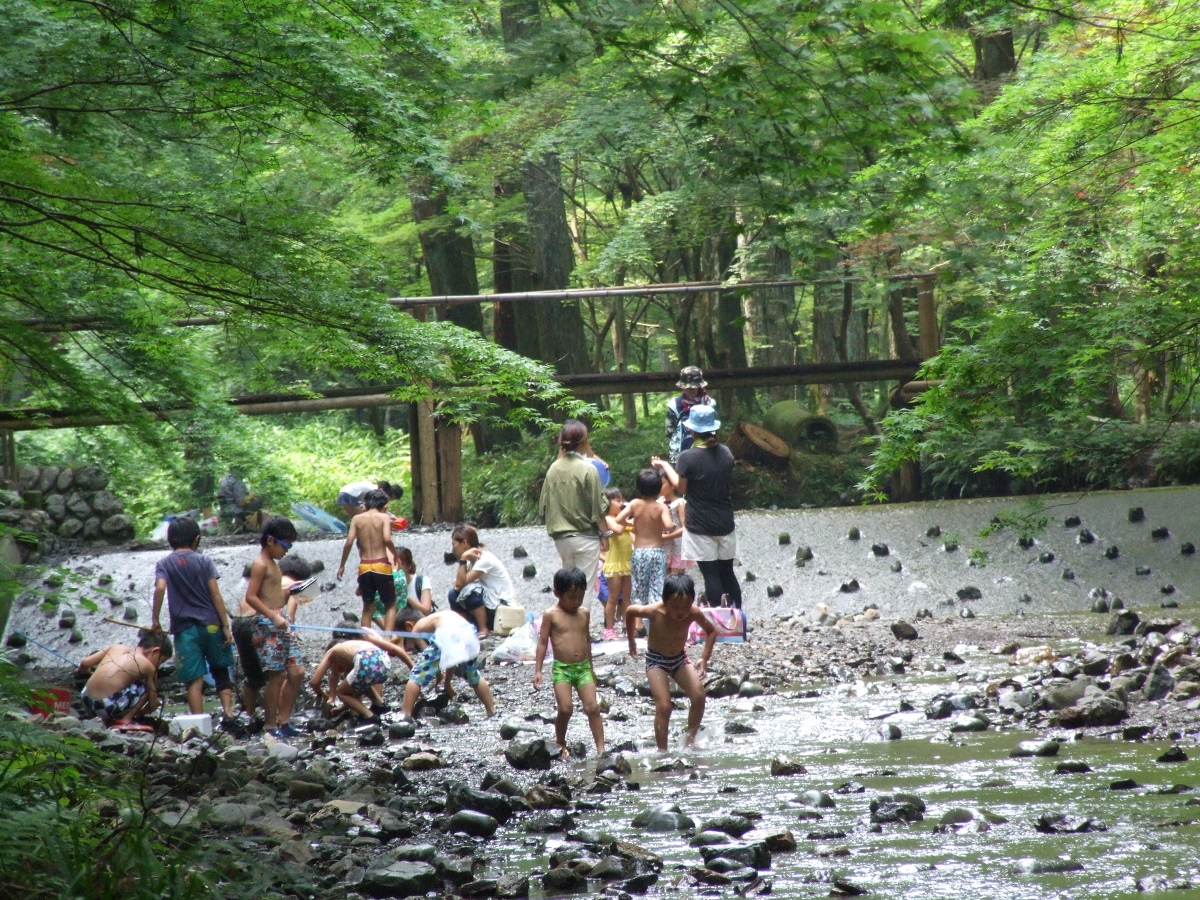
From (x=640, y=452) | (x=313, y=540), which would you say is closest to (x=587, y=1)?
(x=313, y=540)

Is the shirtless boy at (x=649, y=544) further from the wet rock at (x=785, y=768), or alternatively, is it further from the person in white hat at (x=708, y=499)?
the wet rock at (x=785, y=768)

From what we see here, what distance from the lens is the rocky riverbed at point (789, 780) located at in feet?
15.0

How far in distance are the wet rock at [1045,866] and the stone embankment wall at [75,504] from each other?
1628 cm

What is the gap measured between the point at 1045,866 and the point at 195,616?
6497mm

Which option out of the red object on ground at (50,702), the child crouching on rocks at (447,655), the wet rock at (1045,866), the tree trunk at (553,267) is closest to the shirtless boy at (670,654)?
the child crouching on rocks at (447,655)

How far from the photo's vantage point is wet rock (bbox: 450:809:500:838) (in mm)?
5477

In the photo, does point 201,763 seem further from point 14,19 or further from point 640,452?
point 640,452

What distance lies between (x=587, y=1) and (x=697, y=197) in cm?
1243

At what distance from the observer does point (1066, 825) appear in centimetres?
486

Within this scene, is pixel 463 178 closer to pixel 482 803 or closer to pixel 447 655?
pixel 447 655

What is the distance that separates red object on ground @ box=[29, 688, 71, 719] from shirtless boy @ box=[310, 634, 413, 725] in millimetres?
1800

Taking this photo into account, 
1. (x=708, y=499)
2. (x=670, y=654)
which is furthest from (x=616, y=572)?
(x=670, y=654)

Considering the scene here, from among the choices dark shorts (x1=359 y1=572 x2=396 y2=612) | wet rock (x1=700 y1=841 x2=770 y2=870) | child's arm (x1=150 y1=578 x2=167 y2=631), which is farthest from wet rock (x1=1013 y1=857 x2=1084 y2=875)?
dark shorts (x1=359 y1=572 x2=396 y2=612)

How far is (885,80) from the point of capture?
4.91 metres
